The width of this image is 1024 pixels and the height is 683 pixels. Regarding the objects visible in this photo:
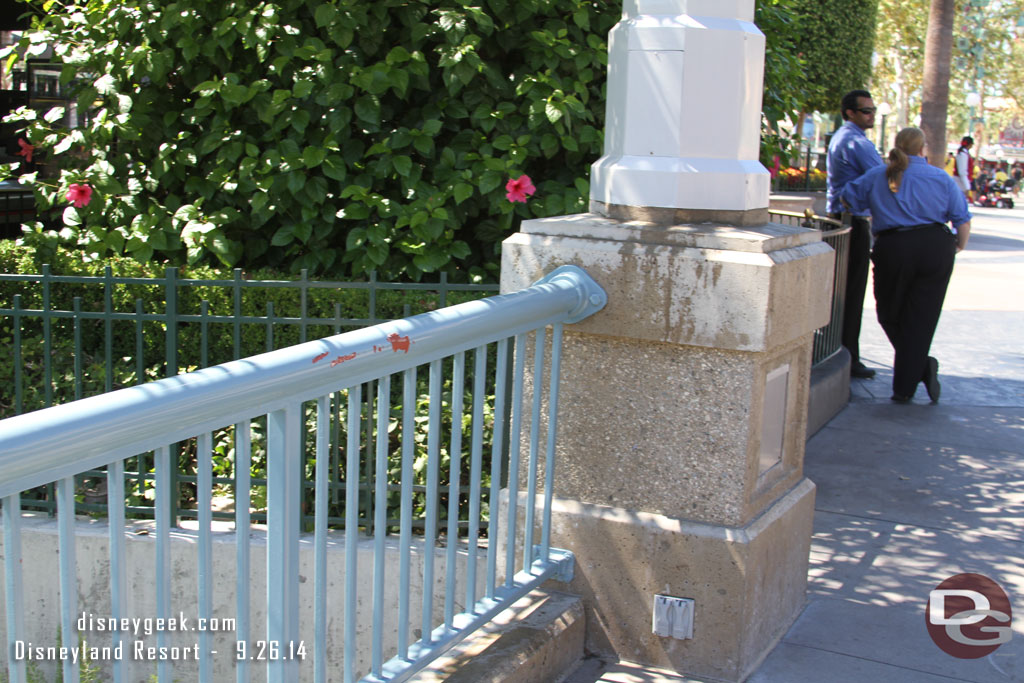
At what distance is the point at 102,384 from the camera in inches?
213

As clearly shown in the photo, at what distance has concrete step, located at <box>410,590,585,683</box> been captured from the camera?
9.75 ft

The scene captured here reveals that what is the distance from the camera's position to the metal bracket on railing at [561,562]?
344 centimetres

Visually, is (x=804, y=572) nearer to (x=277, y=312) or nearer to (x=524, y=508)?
(x=524, y=508)

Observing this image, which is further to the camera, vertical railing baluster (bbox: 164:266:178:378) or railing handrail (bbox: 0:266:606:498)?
vertical railing baluster (bbox: 164:266:178:378)

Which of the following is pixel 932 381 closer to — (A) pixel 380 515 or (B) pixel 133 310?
(B) pixel 133 310

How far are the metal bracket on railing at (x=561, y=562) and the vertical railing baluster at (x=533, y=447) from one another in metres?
0.06

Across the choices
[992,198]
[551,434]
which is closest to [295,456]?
[551,434]

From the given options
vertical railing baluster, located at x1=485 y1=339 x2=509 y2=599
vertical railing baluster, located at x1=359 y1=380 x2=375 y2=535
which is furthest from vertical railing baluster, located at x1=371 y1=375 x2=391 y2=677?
vertical railing baluster, located at x1=359 y1=380 x2=375 y2=535

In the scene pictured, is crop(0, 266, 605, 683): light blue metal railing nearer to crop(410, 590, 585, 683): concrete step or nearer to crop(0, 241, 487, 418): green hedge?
crop(410, 590, 585, 683): concrete step

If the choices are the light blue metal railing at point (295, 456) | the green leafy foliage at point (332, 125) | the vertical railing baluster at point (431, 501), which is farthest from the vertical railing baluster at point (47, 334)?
the vertical railing baluster at point (431, 501)

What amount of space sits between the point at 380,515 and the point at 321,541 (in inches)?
9.9

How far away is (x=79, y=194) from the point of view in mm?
5766

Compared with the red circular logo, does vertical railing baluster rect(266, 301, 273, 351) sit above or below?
above

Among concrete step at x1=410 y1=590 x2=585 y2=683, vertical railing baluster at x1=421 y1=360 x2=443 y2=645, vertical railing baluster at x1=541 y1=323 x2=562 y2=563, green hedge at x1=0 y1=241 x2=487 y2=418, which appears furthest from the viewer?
green hedge at x1=0 y1=241 x2=487 y2=418
